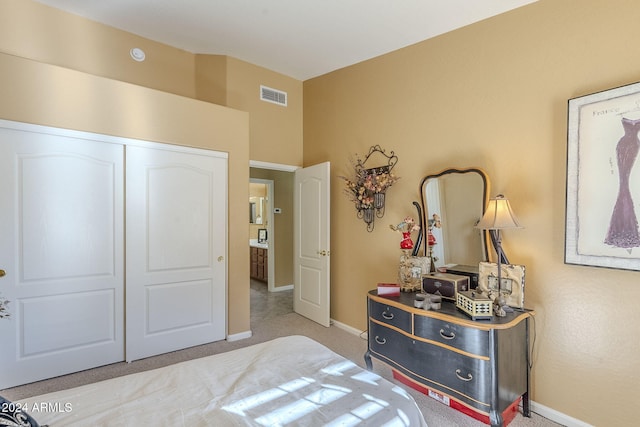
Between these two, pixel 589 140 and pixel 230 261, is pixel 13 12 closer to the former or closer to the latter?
pixel 230 261

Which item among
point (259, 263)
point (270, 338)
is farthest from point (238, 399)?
point (259, 263)

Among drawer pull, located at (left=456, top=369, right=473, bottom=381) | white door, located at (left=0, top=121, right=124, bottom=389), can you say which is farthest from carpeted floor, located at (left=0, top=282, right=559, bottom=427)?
drawer pull, located at (left=456, top=369, right=473, bottom=381)

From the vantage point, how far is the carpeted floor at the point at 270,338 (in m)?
2.27

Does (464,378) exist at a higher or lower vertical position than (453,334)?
lower

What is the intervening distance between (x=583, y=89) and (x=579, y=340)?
67.9 inches

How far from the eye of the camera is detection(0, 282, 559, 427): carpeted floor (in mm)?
2270

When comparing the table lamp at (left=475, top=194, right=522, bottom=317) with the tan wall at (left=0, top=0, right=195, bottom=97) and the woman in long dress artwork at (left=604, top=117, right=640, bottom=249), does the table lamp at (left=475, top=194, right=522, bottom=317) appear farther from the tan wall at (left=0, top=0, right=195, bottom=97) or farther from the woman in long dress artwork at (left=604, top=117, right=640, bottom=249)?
the tan wall at (left=0, top=0, right=195, bottom=97)

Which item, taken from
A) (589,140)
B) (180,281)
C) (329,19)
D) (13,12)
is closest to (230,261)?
→ (180,281)

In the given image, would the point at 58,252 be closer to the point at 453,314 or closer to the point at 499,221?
the point at 453,314

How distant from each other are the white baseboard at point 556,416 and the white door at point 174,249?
2.94 metres

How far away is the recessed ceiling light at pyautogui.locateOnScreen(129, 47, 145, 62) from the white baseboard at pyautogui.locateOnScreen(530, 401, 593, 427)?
15.9ft

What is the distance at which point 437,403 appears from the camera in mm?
2428

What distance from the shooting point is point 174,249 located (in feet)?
10.7

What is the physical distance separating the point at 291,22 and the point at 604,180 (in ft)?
9.26
